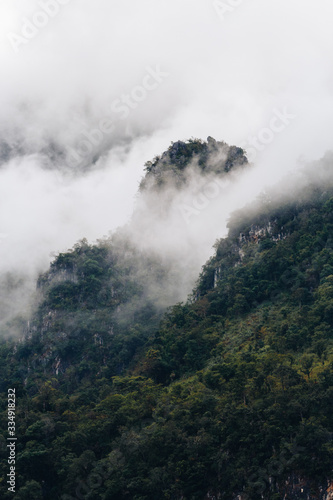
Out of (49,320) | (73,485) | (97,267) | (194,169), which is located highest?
(194,169)

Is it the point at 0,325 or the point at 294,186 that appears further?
the point at 0,325

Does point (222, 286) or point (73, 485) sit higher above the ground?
point (222, 286)

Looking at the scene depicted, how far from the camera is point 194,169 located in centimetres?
6800

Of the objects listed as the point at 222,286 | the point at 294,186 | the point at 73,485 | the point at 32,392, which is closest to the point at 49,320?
the point at 32,392

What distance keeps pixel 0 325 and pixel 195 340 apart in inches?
1079

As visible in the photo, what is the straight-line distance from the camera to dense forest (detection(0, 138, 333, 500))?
28.2 metres

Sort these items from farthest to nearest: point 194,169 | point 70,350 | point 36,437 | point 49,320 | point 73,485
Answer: point 194,169, point 49,320, point 70,350, point 36,437, point 73,485

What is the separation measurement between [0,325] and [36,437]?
3150 centimetres

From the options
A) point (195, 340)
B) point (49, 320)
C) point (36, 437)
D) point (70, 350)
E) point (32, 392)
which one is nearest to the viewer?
point (36, 437)

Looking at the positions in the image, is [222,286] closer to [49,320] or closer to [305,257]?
[305,257]

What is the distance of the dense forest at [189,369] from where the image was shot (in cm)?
2816

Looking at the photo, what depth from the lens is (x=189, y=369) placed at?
4234 cm

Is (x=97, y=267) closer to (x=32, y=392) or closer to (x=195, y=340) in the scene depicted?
(x=32, y=392)

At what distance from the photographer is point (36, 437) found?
33594 millimetres
